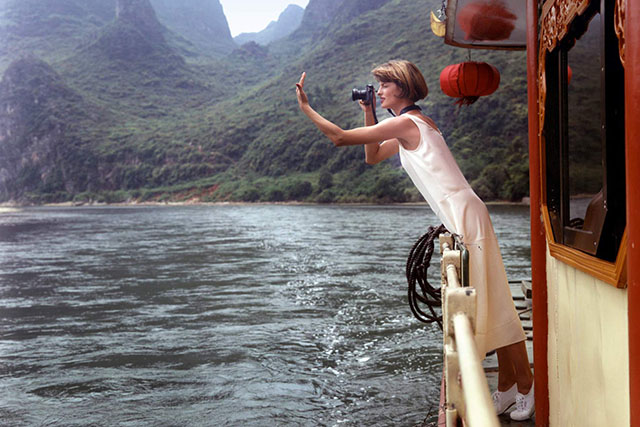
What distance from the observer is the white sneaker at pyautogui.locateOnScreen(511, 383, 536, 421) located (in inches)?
126

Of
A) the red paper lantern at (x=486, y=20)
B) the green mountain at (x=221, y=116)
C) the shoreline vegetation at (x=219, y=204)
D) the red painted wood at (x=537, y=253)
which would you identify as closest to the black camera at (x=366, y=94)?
the red painted wood at (x=537, y=253)

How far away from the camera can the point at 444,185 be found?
287 cm

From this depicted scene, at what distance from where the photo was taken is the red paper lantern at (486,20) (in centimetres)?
373

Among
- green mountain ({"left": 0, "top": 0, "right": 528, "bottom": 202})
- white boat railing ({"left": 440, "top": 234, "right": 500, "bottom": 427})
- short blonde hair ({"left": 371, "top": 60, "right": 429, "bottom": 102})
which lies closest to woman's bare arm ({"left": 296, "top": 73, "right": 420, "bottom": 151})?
short blonde hair ({"left": 371, "top": 60, "right": 429, "bottom": 102})

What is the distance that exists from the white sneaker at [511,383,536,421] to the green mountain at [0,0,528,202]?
200 ft

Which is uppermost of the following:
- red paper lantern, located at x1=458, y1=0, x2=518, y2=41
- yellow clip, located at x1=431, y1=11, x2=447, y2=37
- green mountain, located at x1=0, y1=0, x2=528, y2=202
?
green mountain, located at x1=0, y1=0, x2=528, y2=202

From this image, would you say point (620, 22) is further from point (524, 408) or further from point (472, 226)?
point (524, 408)

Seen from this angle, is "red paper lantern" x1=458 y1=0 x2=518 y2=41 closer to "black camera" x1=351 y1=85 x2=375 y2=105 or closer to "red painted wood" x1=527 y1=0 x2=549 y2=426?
"red painted wood" x1=527 y1=0 x2=549 y2=426

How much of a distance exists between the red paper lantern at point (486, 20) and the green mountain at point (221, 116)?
60079 millimetres

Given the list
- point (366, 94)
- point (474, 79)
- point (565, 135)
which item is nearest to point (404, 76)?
point (366, 94)

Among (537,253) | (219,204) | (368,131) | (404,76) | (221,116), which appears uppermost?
(221,116)

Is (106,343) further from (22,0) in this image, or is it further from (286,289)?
(22,0)

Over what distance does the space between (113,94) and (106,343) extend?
140347 mm

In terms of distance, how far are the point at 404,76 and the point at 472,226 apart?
2.50 ft
